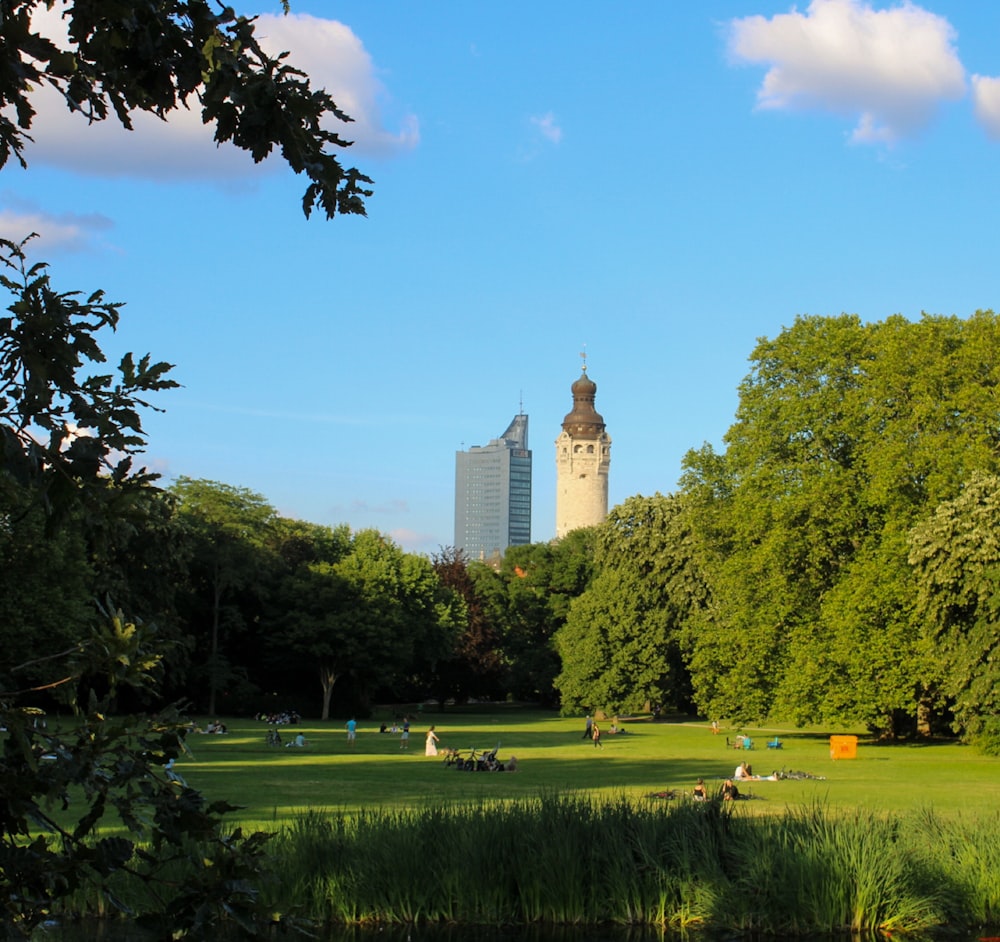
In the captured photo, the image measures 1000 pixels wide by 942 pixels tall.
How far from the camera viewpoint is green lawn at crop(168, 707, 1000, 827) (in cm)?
2294

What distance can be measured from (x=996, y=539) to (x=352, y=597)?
36359mm

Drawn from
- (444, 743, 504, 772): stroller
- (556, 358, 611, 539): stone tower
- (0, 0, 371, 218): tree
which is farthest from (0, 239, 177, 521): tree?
(556, 358, 611, 539): stone tower

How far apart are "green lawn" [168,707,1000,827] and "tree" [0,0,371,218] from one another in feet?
42.0

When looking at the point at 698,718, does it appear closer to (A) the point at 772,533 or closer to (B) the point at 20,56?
(A) the point at 772,533

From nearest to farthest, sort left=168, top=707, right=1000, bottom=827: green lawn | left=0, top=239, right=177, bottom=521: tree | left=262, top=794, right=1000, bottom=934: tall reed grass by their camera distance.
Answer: left=0, top=239, right=177, bottom=521: tree
left=262, top=794, right=1000, bottom=934: tall reed grass
left=168, top=707, right=1000, bottom=827: green lawn

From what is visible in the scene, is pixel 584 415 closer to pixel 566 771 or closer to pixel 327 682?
pixel 327 682

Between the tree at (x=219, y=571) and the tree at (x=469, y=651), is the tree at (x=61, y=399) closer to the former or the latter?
the tree at (x=219, y=571)

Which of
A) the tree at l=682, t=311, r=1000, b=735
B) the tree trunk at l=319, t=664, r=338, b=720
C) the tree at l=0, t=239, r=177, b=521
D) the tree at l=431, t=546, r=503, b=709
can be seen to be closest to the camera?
the tree at l=0, t=239, r=177, b=521

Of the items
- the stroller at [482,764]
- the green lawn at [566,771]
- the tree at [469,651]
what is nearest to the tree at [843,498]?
the green lawn at [566,771]

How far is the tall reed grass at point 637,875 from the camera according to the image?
1469cm

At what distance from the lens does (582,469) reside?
158 metres

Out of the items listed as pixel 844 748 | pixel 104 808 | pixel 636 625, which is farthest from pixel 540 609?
pixel 104 808

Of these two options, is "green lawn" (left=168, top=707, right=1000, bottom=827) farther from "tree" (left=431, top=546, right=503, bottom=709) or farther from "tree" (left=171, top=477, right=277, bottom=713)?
"tree" (left=431, top=546, right=503, bottom=709)

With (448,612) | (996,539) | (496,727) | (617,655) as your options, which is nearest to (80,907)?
(996,539)
